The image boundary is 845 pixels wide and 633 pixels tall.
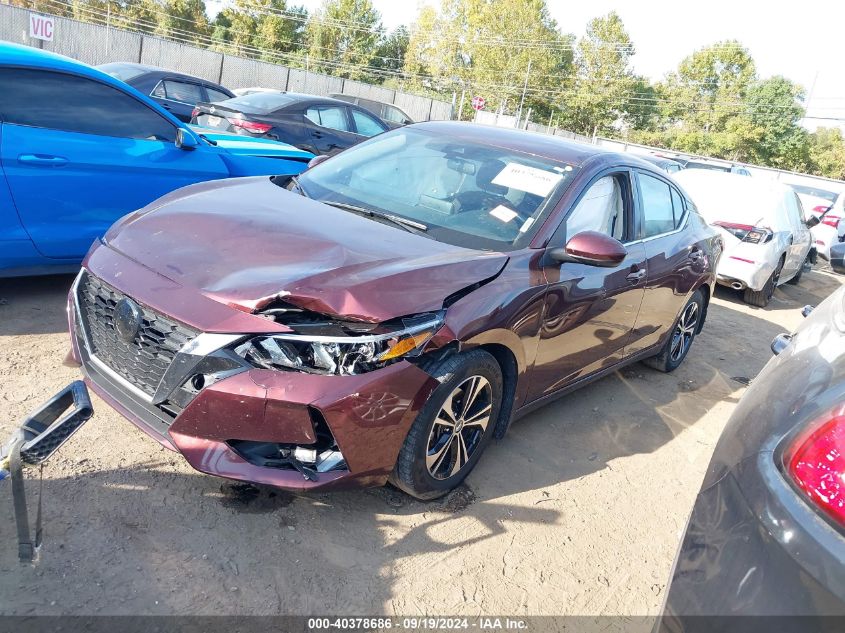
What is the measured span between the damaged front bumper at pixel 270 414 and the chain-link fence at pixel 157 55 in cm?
2493

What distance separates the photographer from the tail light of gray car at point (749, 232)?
8641 millimetres

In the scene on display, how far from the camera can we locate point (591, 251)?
3334mm

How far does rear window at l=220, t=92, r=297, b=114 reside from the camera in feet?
33.3

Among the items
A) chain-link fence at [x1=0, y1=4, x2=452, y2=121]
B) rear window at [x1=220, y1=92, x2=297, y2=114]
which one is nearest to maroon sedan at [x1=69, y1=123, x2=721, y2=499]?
rear window at [x1=220, y1=92, x2=297, y2=114]

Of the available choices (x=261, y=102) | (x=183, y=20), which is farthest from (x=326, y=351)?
(x=183, y=20)

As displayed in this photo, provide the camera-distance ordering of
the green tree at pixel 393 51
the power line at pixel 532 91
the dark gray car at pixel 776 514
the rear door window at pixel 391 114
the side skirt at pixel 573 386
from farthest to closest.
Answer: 1. the green tree at pixel 393 51
2. the power line at pixel 532 91
3. the rear door window at pixel 391 114
4. the side skirt at pixel 573 386
5. the dark gray car at pixel 776 514

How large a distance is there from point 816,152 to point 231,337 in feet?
243

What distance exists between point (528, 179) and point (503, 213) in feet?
1.02

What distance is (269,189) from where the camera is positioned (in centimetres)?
376

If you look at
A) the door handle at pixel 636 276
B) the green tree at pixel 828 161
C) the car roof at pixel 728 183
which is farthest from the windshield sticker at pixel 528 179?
the green tree at pixel 828 161

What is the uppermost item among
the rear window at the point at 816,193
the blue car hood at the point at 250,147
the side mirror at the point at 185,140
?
the rear window at the point at 816,193

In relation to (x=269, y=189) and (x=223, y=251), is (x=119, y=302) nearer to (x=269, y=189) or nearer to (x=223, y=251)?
(x=223, y=251)

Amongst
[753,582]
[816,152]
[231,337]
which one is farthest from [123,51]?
[816,152]

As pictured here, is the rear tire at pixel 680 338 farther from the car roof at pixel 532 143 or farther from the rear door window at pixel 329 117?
the rear door window at pixel 329 117
